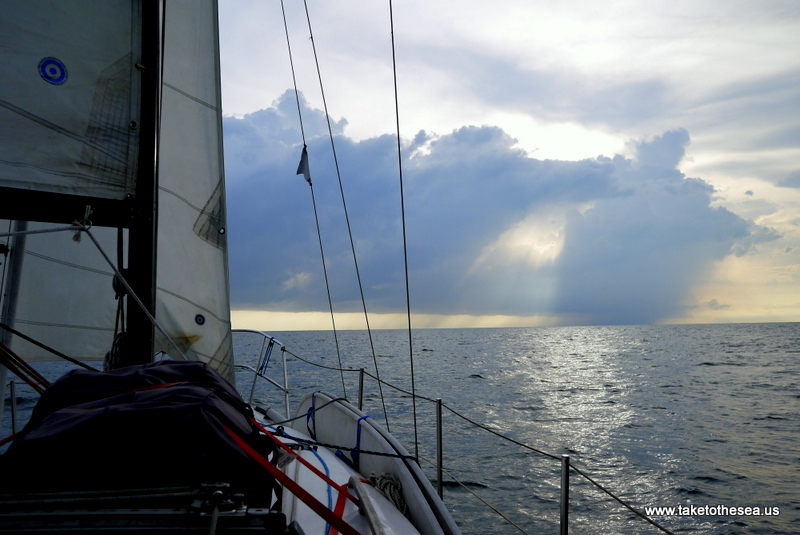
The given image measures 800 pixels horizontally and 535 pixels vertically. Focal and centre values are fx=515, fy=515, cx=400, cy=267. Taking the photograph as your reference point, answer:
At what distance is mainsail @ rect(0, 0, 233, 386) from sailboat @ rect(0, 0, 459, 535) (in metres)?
0.01

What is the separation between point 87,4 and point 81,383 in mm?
2547

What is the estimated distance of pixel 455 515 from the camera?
6.54 meters

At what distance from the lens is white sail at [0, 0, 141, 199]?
3.14 metres

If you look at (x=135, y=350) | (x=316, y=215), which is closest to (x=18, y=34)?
(x=135, y=350)

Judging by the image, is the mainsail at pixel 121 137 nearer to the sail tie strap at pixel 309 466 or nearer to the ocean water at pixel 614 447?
the sail tie strap at pixel 309 466

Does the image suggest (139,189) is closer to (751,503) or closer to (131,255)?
(131,255)

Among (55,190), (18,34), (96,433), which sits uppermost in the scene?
(18,34)

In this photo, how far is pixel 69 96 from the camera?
333 cm

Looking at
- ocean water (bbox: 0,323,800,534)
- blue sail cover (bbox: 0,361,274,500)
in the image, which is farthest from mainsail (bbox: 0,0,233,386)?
ocean water (bbox: 0,323,800,534)

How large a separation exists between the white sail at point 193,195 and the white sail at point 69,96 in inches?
56.8

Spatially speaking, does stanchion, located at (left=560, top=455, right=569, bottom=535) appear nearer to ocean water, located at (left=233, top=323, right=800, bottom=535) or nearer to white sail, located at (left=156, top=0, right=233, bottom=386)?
white sail, located at (left=156, top=0, right=233, bottom=386)

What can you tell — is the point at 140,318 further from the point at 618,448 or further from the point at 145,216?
the point at 618,448

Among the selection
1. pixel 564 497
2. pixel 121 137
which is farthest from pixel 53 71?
pixel 564 497

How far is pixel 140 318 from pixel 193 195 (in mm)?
1741
